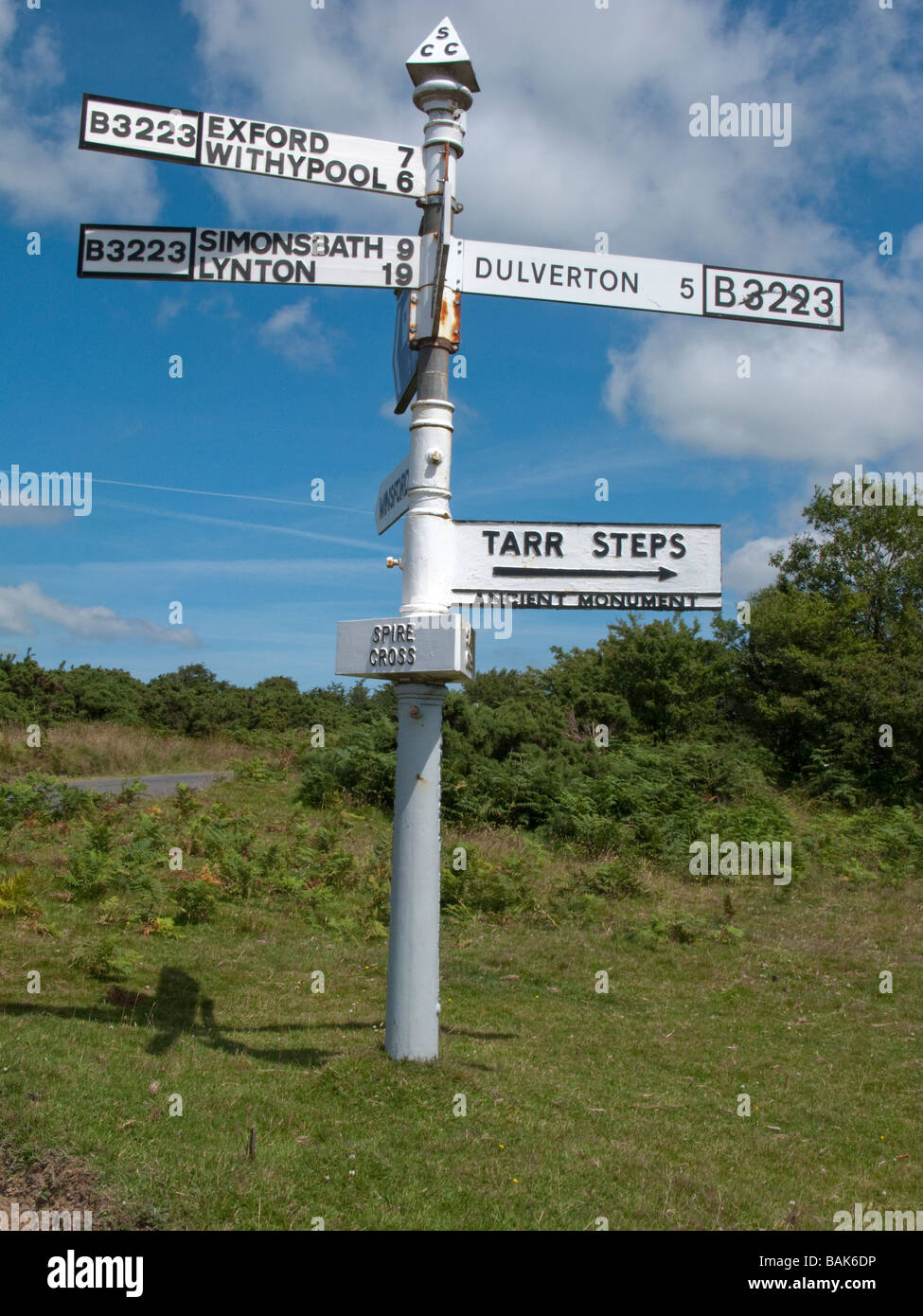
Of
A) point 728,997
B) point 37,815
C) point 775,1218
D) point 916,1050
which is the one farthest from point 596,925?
point 37,815

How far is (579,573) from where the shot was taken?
475 cm

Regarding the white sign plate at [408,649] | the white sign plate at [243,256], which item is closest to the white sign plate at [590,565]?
the white sign plate at [408,649]

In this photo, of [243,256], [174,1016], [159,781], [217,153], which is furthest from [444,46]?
[159,781]

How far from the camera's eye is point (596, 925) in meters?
11.1

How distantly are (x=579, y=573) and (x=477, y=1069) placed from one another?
118 inches

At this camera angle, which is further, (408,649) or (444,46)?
(444,46)

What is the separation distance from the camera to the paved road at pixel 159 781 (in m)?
18.3

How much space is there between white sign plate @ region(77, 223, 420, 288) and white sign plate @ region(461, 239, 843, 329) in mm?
423

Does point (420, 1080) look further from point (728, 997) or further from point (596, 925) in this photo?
point (596, 925)

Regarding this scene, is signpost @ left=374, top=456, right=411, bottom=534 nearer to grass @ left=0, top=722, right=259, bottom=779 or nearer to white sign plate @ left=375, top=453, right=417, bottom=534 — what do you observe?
white sign plate @ left=375, top=453, right=417, bottom=534

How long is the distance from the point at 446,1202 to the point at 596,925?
287 inches

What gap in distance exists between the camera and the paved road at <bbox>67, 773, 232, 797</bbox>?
18.3 meters

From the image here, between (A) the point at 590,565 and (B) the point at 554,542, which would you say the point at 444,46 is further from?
(A) the point at 590,565

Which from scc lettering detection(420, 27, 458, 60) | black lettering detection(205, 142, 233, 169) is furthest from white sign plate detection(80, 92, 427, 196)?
scc lettering detection(420, 27, 458, 60)
